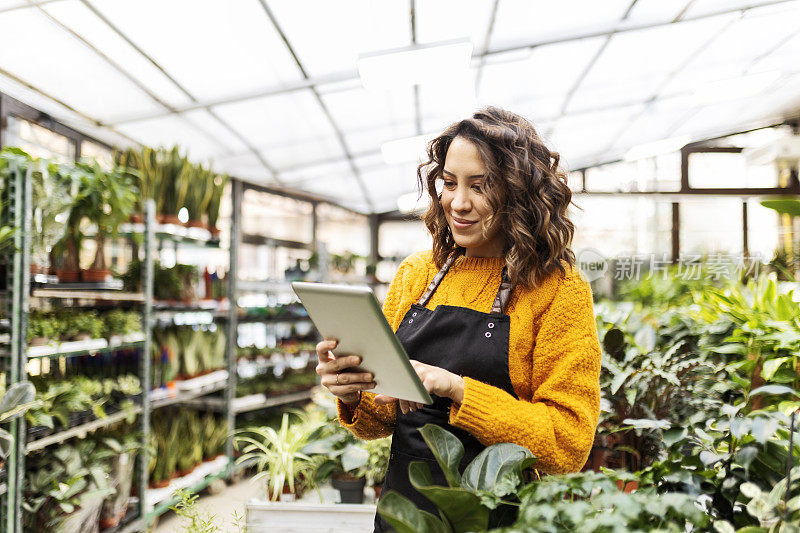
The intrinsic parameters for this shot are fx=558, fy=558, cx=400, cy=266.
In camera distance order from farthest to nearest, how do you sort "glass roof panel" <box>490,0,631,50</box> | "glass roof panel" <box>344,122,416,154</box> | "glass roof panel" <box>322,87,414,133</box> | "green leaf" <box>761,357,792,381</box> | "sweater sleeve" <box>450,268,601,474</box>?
"glass roof panel" <box>344,122,416,154</box> < "glass roof panel" <box>322,87,414,133</box> < "glass roof panel" <box>490,0,631,50</box> < "green leaf" <box>761,357,792,381</box> < "sweater sleeve" <box>450,268,601,474</box>

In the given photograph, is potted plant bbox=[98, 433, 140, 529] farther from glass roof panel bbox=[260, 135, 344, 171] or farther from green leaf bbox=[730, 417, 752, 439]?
glass roof panel bbox=[260, 135, 344, 171]

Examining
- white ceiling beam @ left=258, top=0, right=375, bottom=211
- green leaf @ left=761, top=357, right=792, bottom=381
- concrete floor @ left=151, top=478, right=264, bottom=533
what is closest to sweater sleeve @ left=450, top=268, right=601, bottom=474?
green leaf @ left=761, top=357, right=792, bottom=381

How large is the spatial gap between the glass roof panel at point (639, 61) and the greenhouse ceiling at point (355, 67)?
0.07 feet

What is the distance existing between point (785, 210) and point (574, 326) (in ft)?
1.89

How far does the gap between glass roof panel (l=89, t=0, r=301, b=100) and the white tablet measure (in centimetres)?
275

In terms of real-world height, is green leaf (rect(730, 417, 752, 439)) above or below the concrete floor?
above

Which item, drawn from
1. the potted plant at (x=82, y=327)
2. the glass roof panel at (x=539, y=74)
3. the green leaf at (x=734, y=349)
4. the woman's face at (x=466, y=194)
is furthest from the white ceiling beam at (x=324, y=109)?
the green leaf at (x=734, y=349)

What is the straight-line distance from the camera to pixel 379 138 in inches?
239

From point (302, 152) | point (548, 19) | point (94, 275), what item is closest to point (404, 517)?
point (94, 275)

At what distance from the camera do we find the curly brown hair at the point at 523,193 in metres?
1.12

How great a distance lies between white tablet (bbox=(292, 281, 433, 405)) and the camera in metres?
0.82

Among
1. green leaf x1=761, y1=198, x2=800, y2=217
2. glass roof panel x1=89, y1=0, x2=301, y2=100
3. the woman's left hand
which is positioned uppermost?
glass roof panel x1=89, y1=0, x2=301, y2=100

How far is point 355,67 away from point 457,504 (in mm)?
3925

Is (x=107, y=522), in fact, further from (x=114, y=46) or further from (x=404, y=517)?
(x=404, y=517)
